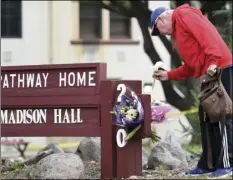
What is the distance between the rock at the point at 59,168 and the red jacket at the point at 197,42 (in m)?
1.57

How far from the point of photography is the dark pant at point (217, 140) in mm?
5949

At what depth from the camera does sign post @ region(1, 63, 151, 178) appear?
6.68 meters

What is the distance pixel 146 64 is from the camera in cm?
2414

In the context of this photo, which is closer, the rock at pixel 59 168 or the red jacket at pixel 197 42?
the red jacket at pixel 197 42

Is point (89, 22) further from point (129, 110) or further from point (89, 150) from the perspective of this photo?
point (129, 110)

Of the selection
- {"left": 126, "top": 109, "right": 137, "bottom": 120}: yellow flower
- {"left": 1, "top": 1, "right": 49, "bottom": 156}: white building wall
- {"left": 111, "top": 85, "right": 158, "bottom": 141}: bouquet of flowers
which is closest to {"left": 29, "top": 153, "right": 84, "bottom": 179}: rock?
{"left": 111, "top": 85, "right": 158, "bottom": 141}: bouquet of flowers

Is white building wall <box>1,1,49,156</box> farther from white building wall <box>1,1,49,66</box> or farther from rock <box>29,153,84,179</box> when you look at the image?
rock <box>29,153,84,179</box>

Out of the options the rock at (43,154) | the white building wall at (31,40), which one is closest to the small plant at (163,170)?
the rock at (43,154)

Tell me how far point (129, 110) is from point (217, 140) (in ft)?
3.07

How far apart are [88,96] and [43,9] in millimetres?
17125

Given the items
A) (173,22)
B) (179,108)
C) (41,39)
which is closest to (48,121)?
(173,22)

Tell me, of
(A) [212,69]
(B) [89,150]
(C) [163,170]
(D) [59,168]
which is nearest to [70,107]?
(D) [59,168]

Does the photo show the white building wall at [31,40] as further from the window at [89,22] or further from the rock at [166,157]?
the rock at [166,157]

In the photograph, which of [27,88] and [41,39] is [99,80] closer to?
[27,88]
